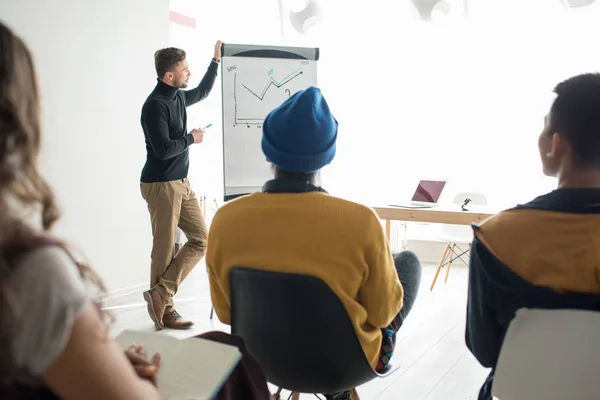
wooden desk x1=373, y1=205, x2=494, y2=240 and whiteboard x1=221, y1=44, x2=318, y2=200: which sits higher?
whiteboard x1=221, y1=44, x2=318, y2=200

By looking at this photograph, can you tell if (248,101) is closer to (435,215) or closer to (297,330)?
(435,215)

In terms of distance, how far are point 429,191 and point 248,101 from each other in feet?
4.32

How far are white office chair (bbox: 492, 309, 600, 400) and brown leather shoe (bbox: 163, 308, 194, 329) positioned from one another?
246 centimetres

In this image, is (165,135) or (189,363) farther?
(165,135)

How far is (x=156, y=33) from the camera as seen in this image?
171 inches

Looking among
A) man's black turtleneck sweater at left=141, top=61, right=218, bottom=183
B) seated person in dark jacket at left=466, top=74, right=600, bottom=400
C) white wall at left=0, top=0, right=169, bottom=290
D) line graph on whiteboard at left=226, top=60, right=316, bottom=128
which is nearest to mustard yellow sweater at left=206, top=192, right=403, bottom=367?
seated person in dark jacket at left=466, top=74, right=600, bottom=400

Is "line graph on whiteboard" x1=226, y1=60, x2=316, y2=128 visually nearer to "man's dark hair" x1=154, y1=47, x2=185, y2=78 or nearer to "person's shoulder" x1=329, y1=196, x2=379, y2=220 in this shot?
"man's dark hair" x1=154, y1=47, x2=185, y2=78

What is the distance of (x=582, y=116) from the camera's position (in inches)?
56.2

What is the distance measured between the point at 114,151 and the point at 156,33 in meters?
0.99

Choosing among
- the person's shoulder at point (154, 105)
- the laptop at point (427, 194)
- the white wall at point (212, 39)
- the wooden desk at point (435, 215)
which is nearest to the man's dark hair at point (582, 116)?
the wooden desk at point (435, 215)

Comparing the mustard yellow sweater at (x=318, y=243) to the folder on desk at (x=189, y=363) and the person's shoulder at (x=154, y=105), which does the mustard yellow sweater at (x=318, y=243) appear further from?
the person's shoulder at (x=154, y=105)

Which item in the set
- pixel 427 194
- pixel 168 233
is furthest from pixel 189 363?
pixel 427 194

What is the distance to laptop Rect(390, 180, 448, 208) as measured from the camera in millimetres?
3686

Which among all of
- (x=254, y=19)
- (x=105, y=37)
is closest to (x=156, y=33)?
(x=105, y=37)
